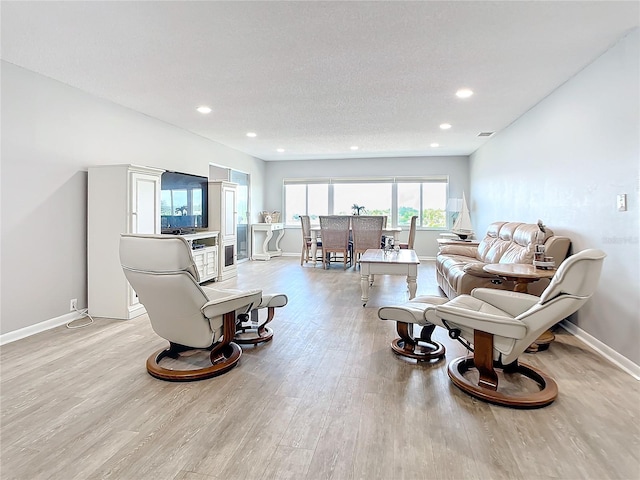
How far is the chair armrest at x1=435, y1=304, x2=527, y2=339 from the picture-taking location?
2.09 m

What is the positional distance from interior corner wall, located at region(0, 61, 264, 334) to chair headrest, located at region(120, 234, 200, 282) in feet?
5.55

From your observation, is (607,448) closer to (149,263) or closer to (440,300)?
(440,300)

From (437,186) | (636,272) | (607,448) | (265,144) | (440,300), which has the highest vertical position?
(265,144)

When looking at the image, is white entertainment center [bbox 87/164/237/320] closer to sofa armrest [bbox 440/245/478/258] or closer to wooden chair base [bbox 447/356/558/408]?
wooden chair base [bbox 447/356/558/408]

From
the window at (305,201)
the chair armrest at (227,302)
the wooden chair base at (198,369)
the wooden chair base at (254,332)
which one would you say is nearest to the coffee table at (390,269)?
the wooden chair base at (254,332)

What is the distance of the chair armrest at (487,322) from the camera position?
2088 mm

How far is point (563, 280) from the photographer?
2.03 meters

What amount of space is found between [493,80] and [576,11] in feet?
4.22

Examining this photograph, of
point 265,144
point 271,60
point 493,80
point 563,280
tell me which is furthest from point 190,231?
point 563,280

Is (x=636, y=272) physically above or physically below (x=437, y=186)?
below

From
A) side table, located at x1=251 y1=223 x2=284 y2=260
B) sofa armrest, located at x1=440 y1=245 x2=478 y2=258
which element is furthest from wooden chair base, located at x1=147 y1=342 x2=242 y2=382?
side table, located at x1=251 y1=223 x2=284 y2=260

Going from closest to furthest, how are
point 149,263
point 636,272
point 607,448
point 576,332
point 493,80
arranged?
point 607,448 < point 149,263 < point 636,272 < point 576,332 < point 493,80

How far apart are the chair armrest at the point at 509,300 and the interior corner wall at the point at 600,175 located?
0.80m

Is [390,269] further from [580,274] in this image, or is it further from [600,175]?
[580,274]
